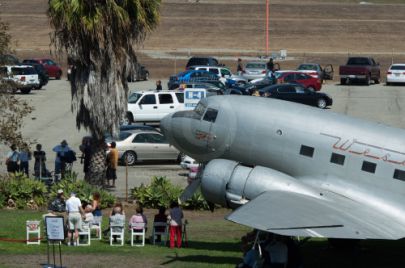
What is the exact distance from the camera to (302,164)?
83.5 ft

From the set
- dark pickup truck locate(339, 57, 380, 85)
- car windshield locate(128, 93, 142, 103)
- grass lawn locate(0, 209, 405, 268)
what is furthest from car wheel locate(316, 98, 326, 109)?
grass lawn locate(0, 209, 405, 268)

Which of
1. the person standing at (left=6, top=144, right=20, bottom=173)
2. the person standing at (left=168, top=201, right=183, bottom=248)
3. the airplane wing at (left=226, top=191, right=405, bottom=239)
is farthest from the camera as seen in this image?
the person standing at (left=6, top=144, right=20, bottom=173)

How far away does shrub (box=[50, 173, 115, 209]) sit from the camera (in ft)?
110

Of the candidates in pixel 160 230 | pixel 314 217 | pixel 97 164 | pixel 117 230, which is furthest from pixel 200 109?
pixel 97 164

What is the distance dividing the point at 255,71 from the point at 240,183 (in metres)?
48.9

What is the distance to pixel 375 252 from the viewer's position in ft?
90.0

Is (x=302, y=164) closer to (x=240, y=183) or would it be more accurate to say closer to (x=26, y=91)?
(x=240, y=183)

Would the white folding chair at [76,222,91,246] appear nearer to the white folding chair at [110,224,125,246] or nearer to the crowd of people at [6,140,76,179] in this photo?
the white folding chair at [110,224,125,246]

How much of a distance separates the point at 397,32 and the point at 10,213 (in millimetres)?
79640

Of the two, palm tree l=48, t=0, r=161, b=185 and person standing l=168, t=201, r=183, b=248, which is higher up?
palm tree l=48, t=0, r=161, b=185

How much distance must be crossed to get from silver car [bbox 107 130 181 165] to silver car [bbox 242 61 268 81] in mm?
28371

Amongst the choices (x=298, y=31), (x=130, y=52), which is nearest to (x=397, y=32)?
(x=298, y=31)

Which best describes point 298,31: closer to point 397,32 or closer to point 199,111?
point 397,32

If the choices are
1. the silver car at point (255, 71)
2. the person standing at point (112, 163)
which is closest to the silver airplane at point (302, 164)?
the person standing at point (112, 163)
